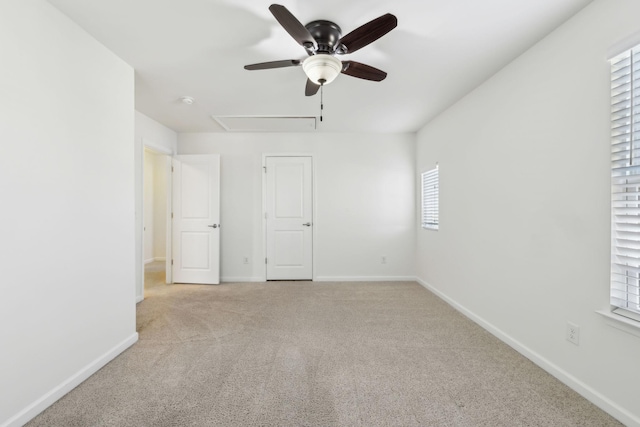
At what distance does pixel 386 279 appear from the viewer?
14.9 ft

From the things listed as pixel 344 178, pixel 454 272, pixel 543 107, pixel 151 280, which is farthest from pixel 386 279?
pixel 151 280

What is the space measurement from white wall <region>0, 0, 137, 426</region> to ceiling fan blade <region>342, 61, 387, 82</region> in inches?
72.8

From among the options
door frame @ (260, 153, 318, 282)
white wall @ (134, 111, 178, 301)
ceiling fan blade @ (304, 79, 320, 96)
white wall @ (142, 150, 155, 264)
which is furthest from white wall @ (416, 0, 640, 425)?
white wall @ (142, 150, 155, 264)

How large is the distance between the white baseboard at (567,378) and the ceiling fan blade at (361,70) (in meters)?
2.43


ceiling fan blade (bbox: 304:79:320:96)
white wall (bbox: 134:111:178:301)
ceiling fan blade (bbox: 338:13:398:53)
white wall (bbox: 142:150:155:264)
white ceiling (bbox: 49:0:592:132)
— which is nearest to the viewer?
ceiling fan blade (bbox: 338:13:398:53)

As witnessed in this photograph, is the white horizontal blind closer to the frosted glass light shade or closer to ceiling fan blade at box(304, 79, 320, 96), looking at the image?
the frosted glass light shade

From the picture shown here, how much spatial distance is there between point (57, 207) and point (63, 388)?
1.13 m

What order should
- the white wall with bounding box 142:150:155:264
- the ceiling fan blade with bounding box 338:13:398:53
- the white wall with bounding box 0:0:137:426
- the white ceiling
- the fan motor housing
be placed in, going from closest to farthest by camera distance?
the white wall with bounding box 0:0:137:426 → the ceiling fan blade with bounding box 338:13:398:53 → the white ceiling → the fan motor housing → the white wall with bounding box 142:150:155:264

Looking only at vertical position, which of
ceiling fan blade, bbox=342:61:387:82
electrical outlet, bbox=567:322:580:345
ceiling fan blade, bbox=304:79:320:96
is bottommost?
electrical outlet, bbox=567:322:580:345

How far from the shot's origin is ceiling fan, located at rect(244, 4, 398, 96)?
5.32 ft

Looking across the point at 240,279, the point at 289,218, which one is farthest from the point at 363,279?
the point at 240,279

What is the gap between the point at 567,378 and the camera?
1.82m

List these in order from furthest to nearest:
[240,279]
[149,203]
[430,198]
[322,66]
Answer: [149,203] → [240,279] → [430,198] → [322,66]

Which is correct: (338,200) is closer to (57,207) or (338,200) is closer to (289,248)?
(289,248)
